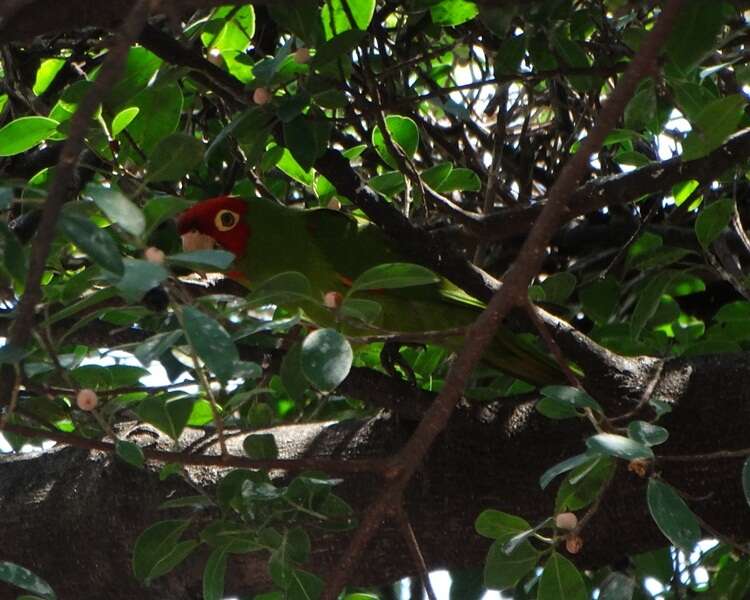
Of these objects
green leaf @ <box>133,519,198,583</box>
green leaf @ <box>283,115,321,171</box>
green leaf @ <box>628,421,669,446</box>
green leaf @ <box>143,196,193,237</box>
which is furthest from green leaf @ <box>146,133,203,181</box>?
green leaf @ <box>628,421,669,446</box>

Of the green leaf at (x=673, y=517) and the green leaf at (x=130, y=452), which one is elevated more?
the green leaf at (x=673, y=517)

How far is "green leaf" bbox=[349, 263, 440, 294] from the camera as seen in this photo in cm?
143

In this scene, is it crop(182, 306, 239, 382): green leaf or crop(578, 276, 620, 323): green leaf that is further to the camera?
crop(578, 276, 620, 323): green leaf

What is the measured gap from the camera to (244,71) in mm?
2117

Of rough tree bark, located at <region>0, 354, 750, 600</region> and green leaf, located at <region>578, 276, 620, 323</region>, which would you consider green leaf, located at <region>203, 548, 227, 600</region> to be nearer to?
rough tree bark, located at <region>0, 354, 750, 600</region>

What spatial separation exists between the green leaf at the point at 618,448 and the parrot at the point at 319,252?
110 cm

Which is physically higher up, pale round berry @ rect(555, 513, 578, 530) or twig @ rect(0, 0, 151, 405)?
twig @ rect(0, 0, 151, 405)

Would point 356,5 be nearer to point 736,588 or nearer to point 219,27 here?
point 219,27

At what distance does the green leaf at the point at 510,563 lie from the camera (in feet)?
5.11

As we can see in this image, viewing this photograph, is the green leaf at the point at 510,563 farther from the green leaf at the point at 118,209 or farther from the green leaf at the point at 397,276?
the green leaf at the point at 118,209

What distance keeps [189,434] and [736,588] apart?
105 centimetres

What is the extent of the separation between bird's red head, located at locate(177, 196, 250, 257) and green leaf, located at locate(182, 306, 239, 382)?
1.36 metres

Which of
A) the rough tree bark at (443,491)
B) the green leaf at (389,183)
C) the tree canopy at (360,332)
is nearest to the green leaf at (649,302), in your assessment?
the tree canopy at (360,332)

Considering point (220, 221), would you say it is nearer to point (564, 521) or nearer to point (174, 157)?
point (174, 157)
